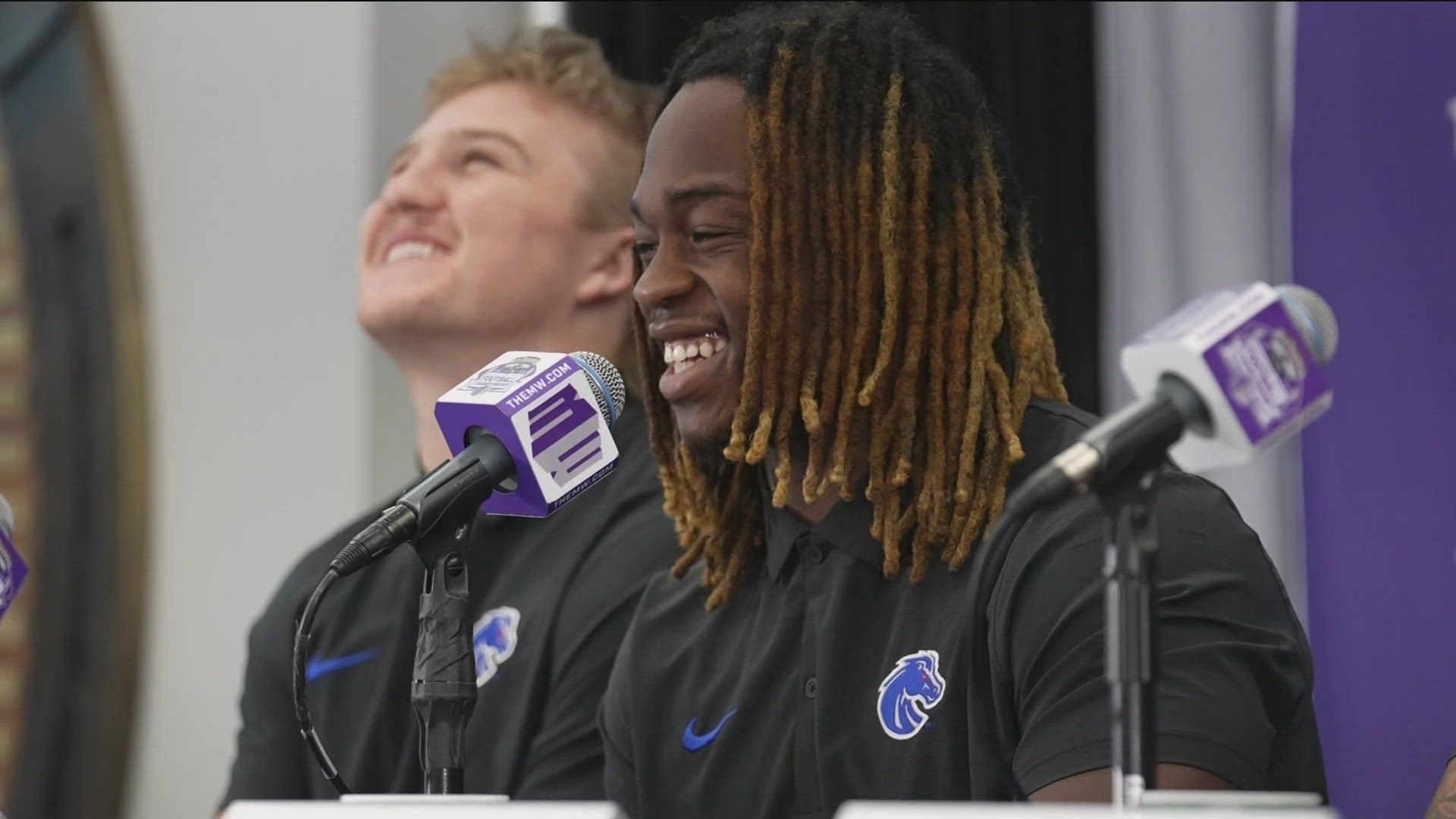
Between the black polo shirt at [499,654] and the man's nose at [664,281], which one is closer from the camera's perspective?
the man's nose at [664,281]

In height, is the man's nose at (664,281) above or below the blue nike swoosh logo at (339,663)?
above

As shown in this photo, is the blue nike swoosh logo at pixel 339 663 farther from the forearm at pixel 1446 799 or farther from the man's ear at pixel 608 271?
the forearm at pixel 1446 799

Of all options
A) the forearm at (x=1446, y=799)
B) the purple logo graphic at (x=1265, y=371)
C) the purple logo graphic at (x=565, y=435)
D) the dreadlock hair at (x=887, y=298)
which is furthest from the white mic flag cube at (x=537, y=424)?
the forearm at (x=1446, y=799)

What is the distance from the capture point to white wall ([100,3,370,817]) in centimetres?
379

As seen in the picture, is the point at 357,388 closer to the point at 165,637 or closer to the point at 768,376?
the point at 165,637

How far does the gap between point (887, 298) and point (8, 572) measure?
87 cm

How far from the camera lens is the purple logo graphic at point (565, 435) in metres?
1.56

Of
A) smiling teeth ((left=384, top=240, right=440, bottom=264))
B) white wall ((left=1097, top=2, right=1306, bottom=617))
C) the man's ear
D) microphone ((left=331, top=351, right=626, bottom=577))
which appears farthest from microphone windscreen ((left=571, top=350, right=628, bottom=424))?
white wall ((left=1097, top=2, right=1306, bottom=617))

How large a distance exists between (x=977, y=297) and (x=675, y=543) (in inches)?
29.2

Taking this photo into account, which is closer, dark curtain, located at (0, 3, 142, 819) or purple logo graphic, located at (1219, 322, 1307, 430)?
purple logo graphic, located at (1219, 322, 1307, 430)

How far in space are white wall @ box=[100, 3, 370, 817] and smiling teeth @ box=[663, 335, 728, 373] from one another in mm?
1836

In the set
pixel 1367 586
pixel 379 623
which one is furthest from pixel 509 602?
pixel 1367 586

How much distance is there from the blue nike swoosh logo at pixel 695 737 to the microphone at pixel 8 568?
2.37 feet

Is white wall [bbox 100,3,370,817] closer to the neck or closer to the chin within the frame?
the neck
